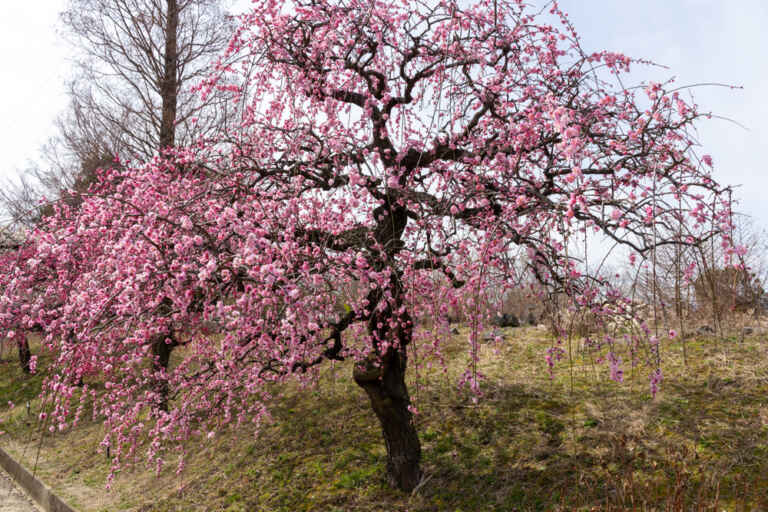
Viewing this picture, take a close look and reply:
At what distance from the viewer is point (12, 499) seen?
22.0 ft

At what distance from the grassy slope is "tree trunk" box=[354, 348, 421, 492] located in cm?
18

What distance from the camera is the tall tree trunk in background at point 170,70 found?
927 cm

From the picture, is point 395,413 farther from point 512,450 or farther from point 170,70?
point 170,70

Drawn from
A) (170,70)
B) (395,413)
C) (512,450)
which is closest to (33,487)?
(395,413)

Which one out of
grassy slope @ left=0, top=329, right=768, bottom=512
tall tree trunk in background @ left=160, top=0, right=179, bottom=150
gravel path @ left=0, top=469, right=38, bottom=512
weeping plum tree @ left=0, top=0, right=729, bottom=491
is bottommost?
gravel path @ left=0, top=469, right=38, bottom=512

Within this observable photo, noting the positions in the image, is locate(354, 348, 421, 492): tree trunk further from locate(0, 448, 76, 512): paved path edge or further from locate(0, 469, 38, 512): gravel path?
locate(0, 469, 38, 512): gravel path

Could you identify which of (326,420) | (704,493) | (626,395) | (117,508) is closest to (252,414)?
(326,420)

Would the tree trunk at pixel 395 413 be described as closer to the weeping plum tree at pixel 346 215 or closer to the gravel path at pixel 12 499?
the weeping plum tree at pixel 346 215

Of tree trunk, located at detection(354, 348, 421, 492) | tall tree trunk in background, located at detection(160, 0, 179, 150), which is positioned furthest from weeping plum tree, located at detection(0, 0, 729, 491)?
tall tree trunk in background, located at detection(160, 0, 179, 150)

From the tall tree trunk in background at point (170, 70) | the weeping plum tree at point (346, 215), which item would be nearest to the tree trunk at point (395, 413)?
the weeping plum tree at point (346, 215)

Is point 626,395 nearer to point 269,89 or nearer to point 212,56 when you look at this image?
point 269,89

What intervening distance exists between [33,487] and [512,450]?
22.1ft

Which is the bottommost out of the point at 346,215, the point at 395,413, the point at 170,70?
the point at 395,413

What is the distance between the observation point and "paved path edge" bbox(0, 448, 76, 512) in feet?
20.5
